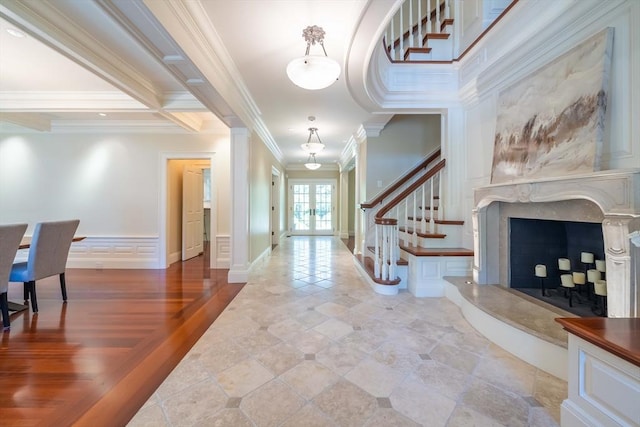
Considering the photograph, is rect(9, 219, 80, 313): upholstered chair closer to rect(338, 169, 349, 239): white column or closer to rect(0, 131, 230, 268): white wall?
rect(0, 131, 230, 268): white wall

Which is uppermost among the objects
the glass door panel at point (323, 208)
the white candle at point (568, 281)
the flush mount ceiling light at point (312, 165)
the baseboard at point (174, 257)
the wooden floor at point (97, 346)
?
the flush mount ceiling light at point (312, 165)

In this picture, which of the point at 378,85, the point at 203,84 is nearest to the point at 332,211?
the point at 378,85

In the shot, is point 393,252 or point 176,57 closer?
point 176,57

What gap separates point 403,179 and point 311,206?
5.24 meters

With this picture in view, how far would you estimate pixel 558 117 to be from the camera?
195cm

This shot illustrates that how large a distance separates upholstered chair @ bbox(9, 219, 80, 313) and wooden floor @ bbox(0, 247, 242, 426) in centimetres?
33

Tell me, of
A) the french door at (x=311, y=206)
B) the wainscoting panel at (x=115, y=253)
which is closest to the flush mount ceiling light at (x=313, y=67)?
the wainscoting panel at (x=115, y=253)

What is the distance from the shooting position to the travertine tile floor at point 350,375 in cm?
134


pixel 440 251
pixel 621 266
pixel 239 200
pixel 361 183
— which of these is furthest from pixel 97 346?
pixel 361 183

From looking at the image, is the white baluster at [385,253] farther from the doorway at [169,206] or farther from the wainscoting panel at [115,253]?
the wainscoting panel at [115,253]

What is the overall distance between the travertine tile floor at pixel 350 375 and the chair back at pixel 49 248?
212 centimetres

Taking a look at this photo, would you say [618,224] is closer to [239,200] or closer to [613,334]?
[613,334]

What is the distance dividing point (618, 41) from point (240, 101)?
3.46 meters

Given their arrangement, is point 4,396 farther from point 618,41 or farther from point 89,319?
point 618,41
